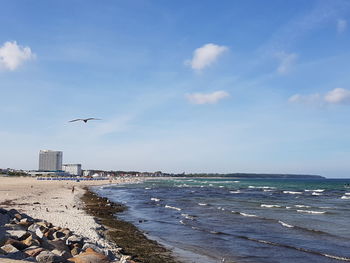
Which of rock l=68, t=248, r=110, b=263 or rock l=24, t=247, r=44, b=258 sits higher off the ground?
rock l=24, t=247, r=44, b=258

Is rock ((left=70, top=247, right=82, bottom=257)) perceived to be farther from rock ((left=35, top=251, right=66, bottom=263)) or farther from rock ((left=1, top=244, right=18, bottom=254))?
rock ((left=1, top=244, right=18, bottom=254))

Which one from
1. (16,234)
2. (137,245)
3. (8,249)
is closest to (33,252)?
(8,249)

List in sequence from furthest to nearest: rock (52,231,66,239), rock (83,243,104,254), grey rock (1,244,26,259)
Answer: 1. rock (52,231,66,239)
2. rock (83,243,104,254)
3. grey rock (1,244,26,259)

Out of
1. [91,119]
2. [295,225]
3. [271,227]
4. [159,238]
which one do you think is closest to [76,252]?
[159,238]

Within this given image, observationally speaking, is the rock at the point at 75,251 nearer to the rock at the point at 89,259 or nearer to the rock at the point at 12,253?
the rock at the point at 89,259

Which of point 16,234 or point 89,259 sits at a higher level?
point 16,234

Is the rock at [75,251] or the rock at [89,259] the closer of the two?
the rock at [89,259]

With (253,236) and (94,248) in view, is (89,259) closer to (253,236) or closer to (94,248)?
(94,248)

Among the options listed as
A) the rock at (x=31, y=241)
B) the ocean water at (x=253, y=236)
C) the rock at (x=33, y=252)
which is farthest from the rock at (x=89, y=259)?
the ocean water at (x=253, y=236)

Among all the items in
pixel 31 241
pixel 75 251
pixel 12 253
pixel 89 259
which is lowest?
pixel 75 251

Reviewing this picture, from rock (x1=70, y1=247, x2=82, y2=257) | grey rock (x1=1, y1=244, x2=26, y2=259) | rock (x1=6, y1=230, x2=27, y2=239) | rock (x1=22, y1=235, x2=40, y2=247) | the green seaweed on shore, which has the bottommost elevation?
the green seaweed on shore

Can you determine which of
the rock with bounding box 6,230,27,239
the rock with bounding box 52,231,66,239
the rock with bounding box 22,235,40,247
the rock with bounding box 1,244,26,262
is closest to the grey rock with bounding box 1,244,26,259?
the rock with bounding box 1,244,26,262

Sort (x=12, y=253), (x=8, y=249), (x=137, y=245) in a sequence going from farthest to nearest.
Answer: (x=137, y=245)
(x=8, y=249)
(x=12, y=253)

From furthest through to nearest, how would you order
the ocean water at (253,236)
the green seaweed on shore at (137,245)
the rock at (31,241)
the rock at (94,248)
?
the ocean water at (253,236), the green seaweed on shore at (137,245), the rock at (94,248), the rock at (31,241)
